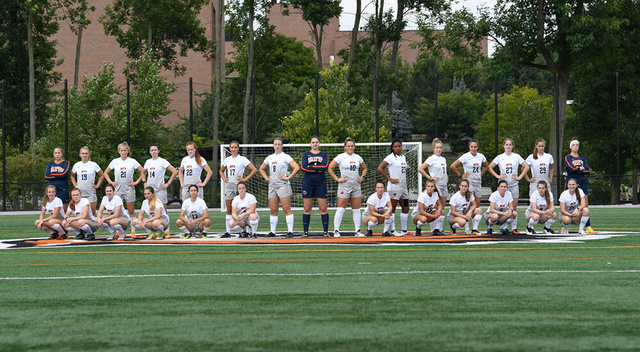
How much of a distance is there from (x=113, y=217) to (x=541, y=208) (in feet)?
27.1

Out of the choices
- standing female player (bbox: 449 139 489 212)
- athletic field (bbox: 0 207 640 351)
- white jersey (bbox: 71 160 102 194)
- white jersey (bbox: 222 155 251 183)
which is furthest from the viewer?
white jersey (bbox: 71 160 102 194)

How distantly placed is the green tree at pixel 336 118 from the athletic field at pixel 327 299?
75.0 ft

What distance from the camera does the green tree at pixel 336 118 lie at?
3349 cm

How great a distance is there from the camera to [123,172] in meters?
14.3

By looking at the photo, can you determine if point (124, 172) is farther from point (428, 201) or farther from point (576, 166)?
point (576, 166)

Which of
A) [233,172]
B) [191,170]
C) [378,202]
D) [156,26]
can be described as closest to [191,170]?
[191,170]

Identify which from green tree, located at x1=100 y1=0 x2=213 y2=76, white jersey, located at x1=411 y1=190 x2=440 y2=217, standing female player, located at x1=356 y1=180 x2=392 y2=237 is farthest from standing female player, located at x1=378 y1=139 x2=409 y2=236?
green tree, located at x1=100 y1=0 x2=213 y2=76

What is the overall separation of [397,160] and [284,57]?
2077 inches

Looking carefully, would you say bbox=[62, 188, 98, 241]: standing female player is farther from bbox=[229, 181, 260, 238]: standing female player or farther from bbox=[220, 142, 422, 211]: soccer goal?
bbox=[220, 142, 422, 211]: soccer goal

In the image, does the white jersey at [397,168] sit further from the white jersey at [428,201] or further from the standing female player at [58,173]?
the standing female player at [58,173]

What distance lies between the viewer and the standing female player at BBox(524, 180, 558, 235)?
12883mm

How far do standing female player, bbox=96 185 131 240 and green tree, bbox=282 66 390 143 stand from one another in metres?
19.8

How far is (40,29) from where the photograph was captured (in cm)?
4009

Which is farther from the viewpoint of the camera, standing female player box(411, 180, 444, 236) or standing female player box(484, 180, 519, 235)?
standing female player box(411, 180, 444, 236)
